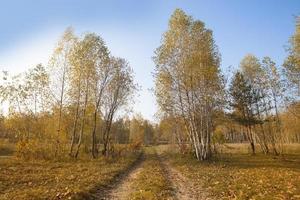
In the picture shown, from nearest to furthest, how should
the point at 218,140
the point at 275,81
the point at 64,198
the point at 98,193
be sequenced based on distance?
the point at 64,198, the point at 98,193, the point at 275,81, the point at 218,140

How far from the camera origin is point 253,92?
50688mm

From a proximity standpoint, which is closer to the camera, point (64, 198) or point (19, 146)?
point (64, 198)

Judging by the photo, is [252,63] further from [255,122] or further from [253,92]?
[255,122]

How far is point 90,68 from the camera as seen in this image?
36438mm

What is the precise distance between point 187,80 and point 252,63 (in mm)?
21433

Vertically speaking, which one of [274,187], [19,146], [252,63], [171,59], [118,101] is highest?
[252,63]

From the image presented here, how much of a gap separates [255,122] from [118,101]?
24466 mm

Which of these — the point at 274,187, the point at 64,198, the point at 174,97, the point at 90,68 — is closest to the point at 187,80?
the point at 174,97

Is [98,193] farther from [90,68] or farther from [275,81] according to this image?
[275,81]

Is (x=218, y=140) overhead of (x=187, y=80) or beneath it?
beneath

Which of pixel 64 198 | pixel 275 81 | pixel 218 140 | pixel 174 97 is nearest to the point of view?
pixel 64 198

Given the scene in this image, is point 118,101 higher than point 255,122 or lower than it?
higher

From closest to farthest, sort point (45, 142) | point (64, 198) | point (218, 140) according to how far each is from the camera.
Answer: point (64, 198), point (45, 142), point (218, 140)

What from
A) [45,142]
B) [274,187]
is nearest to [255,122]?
[45,142]
